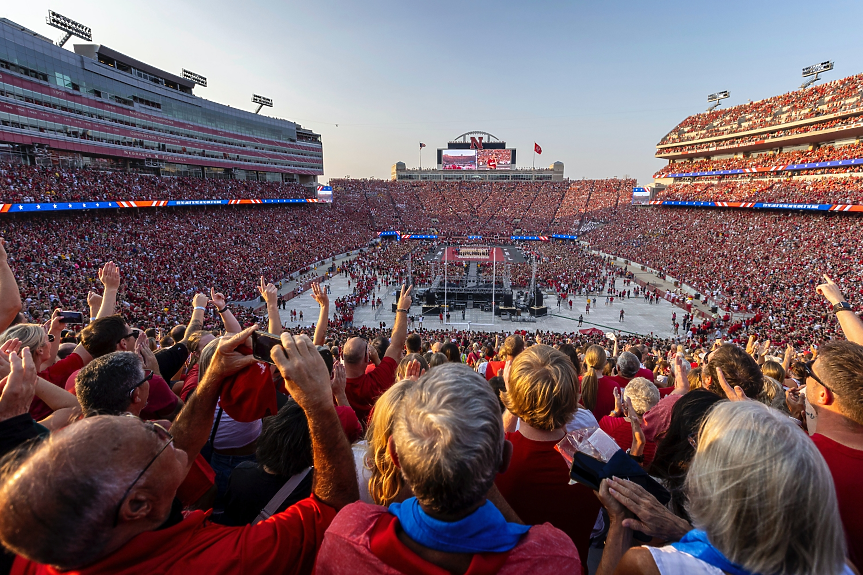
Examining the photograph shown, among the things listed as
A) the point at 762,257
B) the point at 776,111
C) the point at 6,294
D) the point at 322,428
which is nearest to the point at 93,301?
the point at 6,294

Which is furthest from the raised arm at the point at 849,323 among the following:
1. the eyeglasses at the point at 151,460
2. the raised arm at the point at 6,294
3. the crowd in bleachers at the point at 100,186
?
the crowd in bleachers at the point at 100,186

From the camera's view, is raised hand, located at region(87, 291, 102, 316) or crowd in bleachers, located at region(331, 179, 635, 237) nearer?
raised hand, located at region(87, 291, 102, 316)

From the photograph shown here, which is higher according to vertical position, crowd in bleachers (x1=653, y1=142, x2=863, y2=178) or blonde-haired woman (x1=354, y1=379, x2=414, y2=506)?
crowd in bleachers (x1=653, y1=142, x2=863, y2=178)

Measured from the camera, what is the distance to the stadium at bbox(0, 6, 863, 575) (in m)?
1.29

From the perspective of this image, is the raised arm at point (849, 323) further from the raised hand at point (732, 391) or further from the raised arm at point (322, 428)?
the raised arm at point (322, 428)

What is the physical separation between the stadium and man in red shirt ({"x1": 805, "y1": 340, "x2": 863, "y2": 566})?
0.6 inches

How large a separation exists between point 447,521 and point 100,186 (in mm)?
41471

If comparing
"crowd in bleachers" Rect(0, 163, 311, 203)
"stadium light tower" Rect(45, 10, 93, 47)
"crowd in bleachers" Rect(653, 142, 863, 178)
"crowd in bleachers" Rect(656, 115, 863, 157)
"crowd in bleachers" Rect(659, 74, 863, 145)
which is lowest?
"crowd in bleachers" Rect(0, 163, 311, 203)

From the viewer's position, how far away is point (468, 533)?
126 centimetres

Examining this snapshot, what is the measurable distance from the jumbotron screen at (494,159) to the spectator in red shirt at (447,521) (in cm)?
8504

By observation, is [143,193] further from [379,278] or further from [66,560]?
[66,560]

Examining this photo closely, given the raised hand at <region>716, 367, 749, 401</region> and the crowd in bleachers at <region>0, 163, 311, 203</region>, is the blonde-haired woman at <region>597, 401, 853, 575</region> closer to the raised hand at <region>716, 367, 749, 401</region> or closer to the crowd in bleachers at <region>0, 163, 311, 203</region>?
the raised hand at <region>716, 367, 749, 401</region>

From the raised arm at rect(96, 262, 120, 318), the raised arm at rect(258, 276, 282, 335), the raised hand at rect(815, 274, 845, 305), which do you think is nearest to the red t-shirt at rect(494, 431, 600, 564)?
the raised arm at rect(258, 276, 282, 335)

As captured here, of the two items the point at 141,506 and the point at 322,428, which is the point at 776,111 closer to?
the point at 322,428
